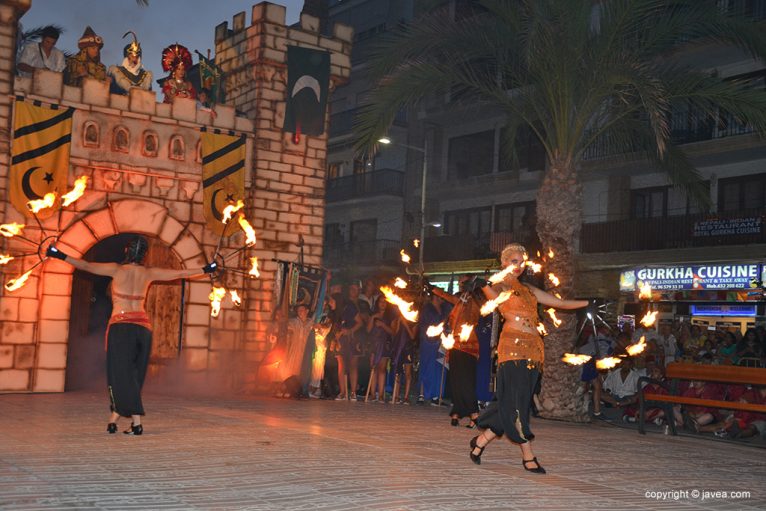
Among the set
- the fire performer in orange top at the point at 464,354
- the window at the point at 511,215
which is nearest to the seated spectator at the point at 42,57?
the fire performer in orange top at the point at 464,354

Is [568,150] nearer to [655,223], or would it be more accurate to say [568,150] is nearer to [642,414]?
[642,414]

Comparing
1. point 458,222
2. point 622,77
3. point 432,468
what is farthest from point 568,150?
point 458,222

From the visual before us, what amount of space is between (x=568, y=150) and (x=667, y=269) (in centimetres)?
1521

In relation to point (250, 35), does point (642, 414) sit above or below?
below

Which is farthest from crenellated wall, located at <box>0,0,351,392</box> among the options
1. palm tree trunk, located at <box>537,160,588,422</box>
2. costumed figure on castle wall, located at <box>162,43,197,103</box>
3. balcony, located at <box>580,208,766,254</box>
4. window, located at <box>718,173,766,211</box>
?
window, located at <box>718,173,766,211</box>

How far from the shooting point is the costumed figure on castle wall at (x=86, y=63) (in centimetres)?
1558

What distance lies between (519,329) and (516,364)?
0.31 metres

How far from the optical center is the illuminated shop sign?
26.1 m

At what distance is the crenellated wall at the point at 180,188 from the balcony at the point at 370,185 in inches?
874

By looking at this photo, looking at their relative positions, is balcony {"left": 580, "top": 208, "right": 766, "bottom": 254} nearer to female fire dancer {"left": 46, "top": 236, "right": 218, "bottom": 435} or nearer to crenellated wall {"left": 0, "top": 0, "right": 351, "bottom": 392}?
crenellated wall {"left": 0, "top": 0, "right": 351, "bottom": 392}

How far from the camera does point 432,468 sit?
7738 mm

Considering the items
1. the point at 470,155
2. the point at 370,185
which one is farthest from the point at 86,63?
the point at 370,185

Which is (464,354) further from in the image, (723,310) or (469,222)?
(469,222)

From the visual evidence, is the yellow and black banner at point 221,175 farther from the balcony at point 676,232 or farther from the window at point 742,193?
the window at point 742,193
